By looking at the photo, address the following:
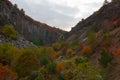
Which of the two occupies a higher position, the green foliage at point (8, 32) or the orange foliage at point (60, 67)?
the green foliage at point (8, 32)

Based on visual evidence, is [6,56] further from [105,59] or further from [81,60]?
[105,59]

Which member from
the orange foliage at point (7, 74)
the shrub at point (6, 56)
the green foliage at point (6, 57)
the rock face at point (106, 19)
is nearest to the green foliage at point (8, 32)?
the rock face at point (106, 19)

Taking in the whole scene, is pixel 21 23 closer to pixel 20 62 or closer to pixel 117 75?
pixel 20 62

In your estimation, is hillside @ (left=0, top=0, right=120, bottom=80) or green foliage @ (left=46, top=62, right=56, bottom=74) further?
green foliage @ (left=46, top=62, right=56, bottom=74)

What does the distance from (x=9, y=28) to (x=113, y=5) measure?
43.9m

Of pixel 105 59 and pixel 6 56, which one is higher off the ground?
pixel 6 56

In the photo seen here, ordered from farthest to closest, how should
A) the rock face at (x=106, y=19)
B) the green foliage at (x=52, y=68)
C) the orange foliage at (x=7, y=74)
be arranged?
the rock face at (x=106, y=19)
the green foliage at (x=52, y=68)
the orange foliage at (x=7, y=74)

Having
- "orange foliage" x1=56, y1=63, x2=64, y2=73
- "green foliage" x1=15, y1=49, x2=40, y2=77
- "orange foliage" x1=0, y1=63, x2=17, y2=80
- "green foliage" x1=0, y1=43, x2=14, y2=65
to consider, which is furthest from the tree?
"green foliage" x1=0, y1=43, x2=14, y2=65

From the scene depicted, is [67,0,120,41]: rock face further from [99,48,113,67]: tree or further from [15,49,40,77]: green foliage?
[99,48,113,67]: tree

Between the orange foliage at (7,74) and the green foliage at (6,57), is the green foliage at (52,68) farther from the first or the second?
the green foliage at (6,57)

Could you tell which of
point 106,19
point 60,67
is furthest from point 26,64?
point 106,19

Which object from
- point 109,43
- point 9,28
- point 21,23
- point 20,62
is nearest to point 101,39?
point 109,43

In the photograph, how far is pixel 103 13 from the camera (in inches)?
5133

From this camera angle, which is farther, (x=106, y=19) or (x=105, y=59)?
(x=106, y=19)
